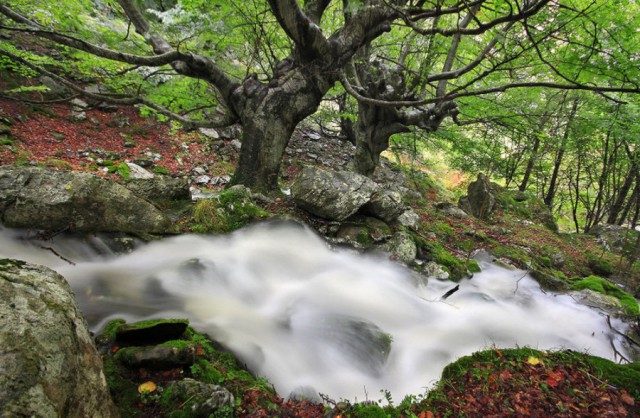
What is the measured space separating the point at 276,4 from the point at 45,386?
16.5 ft

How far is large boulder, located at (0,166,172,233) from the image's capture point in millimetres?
4355

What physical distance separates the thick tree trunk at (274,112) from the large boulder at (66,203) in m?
2.15

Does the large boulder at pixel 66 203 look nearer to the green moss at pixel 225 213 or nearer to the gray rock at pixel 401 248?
the green moss at pixel 225 213

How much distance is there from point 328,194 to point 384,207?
49.2 inches

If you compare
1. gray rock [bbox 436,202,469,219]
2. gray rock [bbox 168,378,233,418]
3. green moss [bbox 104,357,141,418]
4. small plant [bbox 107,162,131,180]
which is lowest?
small plant [bbox 107,162,131,180]

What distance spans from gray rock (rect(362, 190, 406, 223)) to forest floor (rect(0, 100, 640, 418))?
51.9 inches

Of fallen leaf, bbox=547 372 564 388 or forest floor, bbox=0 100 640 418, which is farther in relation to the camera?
fallen leaf, bbox=547 372 564 388

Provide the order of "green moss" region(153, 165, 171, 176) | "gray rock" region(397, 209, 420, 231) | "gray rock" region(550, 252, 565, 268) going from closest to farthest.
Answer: "gray rock" region(397, 209, 420, 231) → "gray rock" region(550, 252, 565, 268) → "green moss" region(153, 165, 171, 176)

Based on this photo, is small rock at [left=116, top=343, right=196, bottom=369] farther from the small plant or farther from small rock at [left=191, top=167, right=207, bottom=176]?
small rock at [left=191, top=167, right=207, bottom=176]

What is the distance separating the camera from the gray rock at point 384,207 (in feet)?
21.9

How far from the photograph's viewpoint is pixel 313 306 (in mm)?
4766

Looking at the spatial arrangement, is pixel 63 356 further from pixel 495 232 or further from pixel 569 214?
pixel 569 214

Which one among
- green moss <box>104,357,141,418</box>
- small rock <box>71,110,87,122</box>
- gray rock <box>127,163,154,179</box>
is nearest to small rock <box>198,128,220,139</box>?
small rock <box>71,110,87,122</box>

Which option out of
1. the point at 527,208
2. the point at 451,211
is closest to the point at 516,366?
the point at 451,211
